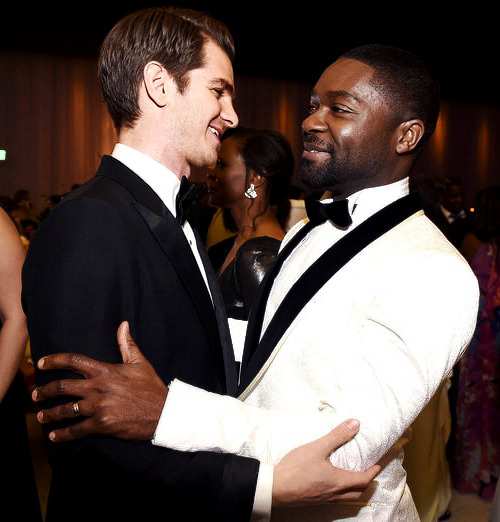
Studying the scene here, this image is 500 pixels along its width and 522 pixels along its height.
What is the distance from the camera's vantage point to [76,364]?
1.14m

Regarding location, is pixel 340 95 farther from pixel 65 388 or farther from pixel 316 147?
pixel 65 388

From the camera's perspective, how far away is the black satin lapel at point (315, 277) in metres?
1.47

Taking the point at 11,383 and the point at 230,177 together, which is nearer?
the point at 11,383

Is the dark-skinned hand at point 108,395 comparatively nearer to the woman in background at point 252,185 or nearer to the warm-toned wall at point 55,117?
the woman in background at point 252,185

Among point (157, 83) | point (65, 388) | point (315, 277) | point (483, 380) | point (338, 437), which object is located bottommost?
point (483, 380)

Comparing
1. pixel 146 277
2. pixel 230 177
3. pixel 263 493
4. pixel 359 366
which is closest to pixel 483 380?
pixel 230 177

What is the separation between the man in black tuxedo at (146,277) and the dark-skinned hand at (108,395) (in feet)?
0.05

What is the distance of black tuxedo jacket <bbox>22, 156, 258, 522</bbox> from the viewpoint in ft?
3.87

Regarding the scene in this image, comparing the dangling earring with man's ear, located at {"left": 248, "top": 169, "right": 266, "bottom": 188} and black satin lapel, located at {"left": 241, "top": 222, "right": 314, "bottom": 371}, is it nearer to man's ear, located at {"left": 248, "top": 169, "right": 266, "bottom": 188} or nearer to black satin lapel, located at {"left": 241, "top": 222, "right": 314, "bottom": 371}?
man's ear, located at {"left": 248, "top": 169, "right": 266, "bottom": 188}

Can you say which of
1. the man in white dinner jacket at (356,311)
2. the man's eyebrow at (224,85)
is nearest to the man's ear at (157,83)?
the man's eyebrow at (224,85)

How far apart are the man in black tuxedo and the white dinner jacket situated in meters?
0.06

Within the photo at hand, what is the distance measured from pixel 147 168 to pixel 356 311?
21.7 inches

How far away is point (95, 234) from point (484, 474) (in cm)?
343

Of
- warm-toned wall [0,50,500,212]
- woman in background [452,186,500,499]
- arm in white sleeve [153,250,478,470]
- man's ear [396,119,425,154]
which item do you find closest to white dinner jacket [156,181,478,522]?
arm in white sleeve [153,250,478,470]
